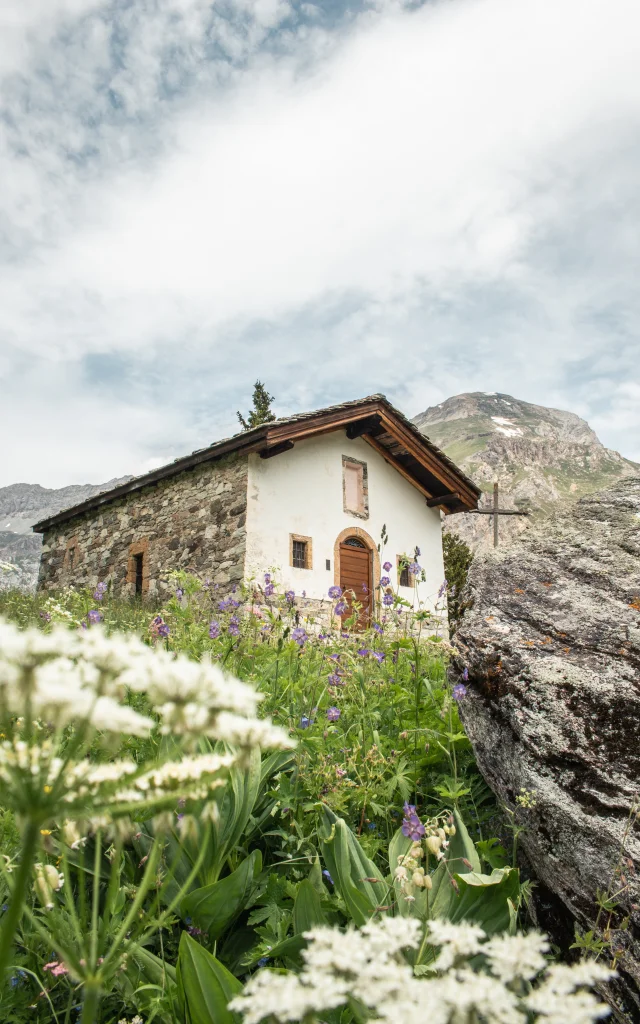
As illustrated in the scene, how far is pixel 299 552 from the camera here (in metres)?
16.2

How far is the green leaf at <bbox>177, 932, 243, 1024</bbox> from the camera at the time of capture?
1.74m

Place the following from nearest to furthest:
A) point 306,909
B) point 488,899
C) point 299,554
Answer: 1. point 306,909
2. point 488,899
3. point 299,554

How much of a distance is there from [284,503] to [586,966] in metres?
15.1

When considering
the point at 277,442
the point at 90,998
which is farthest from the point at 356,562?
the point at 90,998

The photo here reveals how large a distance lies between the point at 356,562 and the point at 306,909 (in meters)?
15.6

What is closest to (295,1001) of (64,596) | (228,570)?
(64,596)

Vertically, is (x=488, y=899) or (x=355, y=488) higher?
(x=355, y=488)

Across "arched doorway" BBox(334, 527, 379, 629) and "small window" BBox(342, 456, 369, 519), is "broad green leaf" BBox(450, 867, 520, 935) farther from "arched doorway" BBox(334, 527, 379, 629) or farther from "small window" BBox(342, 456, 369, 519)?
"small window" BBox(342, 456, 369, 519)

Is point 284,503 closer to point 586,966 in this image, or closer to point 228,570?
point 228,570

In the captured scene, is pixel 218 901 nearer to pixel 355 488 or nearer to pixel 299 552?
pixel 299 552

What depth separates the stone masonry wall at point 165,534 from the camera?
15.2 meters

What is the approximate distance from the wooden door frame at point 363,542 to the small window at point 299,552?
3.13ft

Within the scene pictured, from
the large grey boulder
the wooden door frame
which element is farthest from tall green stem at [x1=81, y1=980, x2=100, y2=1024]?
the wooden door frame

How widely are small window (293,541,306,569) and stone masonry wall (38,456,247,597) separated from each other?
1.70 m
